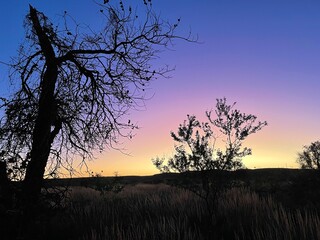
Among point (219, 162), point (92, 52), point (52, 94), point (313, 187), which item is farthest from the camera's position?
point (313, 187)

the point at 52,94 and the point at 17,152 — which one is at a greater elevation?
the point at 52,94

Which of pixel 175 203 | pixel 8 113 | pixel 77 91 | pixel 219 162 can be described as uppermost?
pixel 77 91

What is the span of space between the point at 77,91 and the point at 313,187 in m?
15.4

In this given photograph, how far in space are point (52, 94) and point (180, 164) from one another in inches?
189

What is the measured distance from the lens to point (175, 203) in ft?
35.4

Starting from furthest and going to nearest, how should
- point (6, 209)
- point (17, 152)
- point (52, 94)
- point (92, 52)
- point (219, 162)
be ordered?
1. point (219, 162)
2. point (92, 52)
3. point (52, 94)
4. point (17, 152)
5. point (6, 209)

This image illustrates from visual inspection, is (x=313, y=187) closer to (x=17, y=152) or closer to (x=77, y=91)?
(x=77, y=91)

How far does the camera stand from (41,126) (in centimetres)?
895

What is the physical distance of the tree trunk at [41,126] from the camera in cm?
827

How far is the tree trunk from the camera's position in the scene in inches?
325

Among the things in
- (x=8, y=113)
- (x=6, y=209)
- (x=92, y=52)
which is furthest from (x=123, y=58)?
(x=6, y=209)

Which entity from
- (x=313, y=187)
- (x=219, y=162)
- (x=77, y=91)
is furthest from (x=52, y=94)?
(x=313, y=187)

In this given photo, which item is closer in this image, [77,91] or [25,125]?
[25,125]

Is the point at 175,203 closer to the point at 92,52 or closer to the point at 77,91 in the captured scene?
the point at 77,91
